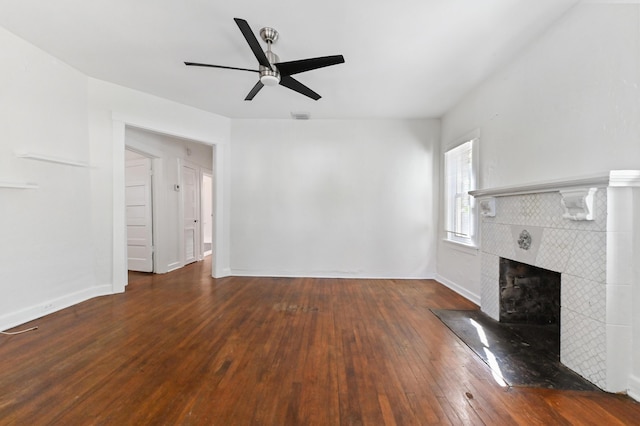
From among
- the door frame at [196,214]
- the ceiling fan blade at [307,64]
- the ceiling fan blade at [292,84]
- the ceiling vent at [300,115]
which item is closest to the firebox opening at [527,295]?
the ceiling fan blade at [307,64]

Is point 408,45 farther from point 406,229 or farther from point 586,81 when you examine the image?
point 406,229

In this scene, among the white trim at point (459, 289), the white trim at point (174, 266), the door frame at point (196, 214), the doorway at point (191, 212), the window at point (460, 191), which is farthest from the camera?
the doorway at point (191, 212)

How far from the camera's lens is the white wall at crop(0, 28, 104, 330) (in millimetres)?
2488

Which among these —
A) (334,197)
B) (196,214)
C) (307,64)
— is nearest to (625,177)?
(307,64)

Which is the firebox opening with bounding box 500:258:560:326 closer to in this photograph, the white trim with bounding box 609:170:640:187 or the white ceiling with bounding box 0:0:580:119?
the white trim with bounding box 609:170:640:187

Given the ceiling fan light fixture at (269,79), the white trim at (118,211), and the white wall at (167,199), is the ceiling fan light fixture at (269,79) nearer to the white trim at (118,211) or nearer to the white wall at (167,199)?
the white trim at (118,211)

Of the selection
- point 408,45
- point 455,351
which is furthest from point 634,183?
point 408,45

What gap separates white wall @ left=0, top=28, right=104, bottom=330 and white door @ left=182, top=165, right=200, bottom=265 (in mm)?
2173

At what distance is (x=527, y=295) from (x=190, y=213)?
6.12 meters

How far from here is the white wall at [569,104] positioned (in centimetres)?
167

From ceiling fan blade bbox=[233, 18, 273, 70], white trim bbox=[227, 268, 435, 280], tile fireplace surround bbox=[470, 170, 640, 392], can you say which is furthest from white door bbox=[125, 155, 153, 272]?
tile fireplace surround bbox=[470, 170, 640, 392]

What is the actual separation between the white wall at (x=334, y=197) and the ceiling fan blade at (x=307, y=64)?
222 centimetres

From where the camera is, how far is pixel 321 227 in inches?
178

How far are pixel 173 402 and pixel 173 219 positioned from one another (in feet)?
14.0
